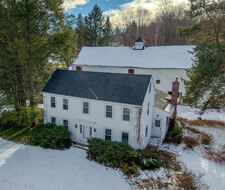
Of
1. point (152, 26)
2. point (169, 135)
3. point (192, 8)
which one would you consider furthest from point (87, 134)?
point (152, 26)

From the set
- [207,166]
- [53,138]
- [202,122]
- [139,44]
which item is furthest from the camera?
[139,44]

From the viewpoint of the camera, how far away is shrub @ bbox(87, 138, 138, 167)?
11.2 m

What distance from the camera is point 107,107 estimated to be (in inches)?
495

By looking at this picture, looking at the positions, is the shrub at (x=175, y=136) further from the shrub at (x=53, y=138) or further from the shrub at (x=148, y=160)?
the shrub at (x=53, y=138)

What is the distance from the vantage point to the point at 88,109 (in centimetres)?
1315

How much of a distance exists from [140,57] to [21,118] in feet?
64.4

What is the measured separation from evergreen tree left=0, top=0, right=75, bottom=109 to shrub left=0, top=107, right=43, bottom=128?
3.08 ft

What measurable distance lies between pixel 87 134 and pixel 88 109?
2.27m

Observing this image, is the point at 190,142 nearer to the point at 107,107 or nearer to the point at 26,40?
the point at 107,107

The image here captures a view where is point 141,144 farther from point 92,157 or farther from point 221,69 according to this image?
point 221,69

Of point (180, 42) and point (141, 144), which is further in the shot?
point (180, 42)

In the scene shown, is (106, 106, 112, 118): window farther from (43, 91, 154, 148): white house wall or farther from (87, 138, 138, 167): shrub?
(87, 138, 138, 167): shrub

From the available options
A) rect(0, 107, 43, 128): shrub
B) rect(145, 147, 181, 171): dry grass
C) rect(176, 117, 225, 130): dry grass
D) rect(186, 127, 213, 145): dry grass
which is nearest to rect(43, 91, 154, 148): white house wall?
rect(145, 147, 181, 171): dry grass

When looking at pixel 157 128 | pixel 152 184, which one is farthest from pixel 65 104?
pixel 152 184
